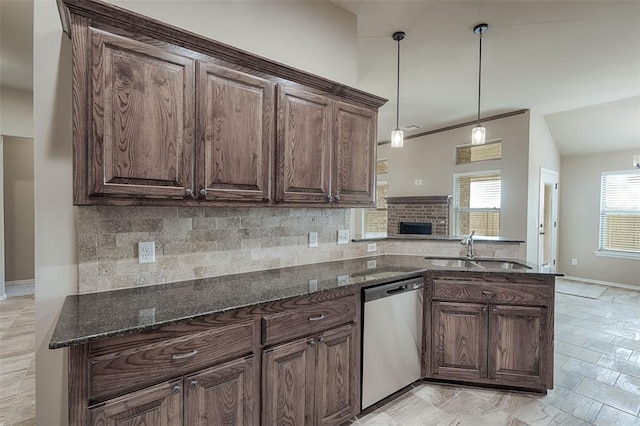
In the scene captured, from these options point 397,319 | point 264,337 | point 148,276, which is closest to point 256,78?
point 148,276

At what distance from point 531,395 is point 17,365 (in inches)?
174

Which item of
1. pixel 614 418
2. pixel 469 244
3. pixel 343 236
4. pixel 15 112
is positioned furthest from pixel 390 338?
pixel 15 112

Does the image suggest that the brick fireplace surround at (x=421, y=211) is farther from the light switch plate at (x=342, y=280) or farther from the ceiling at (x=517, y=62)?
the light switch plate at (x=342, y=280)

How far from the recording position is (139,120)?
5.14 ft

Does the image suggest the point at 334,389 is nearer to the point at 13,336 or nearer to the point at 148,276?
the point at 148,276

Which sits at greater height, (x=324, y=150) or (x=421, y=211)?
(x=324, y=150)

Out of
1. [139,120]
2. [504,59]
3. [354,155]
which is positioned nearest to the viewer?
[139,120]

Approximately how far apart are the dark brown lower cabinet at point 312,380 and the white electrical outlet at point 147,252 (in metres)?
0.88

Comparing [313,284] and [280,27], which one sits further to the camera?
[280,27]

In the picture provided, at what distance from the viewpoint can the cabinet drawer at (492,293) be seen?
2369 millimetres

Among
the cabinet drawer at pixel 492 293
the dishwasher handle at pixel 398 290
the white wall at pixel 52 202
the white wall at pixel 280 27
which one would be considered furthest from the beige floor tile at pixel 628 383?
the white wall at pixel 52 202

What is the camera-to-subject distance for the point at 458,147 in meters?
6.39

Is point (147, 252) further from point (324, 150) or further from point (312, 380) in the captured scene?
point (324, 150)

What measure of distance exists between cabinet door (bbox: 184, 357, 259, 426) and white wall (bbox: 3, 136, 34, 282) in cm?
621
